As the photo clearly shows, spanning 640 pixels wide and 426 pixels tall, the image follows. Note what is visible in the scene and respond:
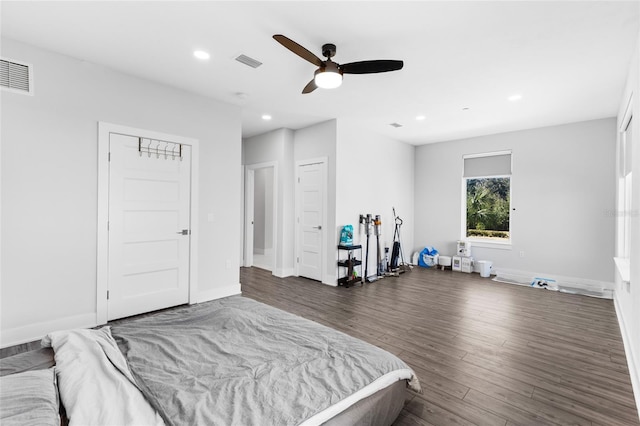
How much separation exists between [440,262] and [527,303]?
2455 millimetres

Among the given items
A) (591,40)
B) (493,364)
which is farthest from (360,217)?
(591,40)

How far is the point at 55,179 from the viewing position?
306 cm

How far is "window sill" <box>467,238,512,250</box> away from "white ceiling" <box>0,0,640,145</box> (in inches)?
108

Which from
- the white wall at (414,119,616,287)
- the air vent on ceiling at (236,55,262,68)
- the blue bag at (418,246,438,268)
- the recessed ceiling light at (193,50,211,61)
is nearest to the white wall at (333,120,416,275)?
the blue bag at (418,246,438,268)

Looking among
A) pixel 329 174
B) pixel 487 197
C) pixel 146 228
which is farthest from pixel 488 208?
pixel 146 228

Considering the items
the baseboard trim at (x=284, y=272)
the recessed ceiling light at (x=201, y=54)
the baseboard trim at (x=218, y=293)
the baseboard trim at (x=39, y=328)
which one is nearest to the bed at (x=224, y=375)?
the baseboard trim at (x=39, y=328)

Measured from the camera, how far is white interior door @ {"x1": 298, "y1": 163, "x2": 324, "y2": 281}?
5512mm

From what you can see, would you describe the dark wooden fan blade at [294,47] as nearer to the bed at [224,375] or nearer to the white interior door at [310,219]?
the bed at [224,375]

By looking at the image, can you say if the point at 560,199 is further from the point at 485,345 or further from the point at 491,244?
the point at 485,345

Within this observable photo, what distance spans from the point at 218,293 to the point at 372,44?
369 cm

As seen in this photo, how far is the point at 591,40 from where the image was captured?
2705mm

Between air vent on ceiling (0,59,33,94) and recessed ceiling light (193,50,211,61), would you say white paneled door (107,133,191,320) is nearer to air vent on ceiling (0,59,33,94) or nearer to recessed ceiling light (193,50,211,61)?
air vent on ceiling (0,59,33,94)

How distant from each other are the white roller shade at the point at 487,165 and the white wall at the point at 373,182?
1.26m

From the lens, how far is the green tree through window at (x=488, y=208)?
624 centimetres
